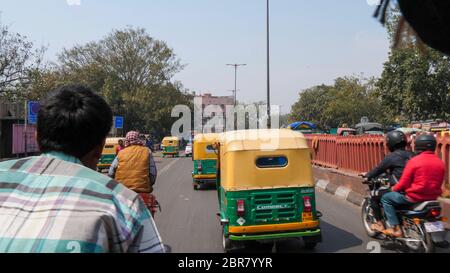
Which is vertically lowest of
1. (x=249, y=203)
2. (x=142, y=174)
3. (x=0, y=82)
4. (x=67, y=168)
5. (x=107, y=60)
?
(x=249, y=203)

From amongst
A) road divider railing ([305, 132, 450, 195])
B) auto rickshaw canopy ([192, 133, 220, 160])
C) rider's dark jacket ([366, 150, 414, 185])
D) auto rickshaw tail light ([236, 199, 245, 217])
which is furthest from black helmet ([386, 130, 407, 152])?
auto rickshaw canopy ([192, 133, 220, 160])

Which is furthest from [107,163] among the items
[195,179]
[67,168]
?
[67,168]

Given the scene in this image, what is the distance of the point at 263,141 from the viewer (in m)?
6.91

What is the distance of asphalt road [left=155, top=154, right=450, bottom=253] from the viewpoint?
6.98m

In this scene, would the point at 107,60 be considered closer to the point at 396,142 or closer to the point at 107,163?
the point at 107,163

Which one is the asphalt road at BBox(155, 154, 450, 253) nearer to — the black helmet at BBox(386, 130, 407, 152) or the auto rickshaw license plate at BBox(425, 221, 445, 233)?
the auto rickshaw license plate at BBox(425, 221, 445, 233)

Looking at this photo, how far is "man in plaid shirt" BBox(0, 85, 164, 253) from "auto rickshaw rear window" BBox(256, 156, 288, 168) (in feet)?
16.8

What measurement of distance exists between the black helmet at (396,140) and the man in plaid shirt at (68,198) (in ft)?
19.3

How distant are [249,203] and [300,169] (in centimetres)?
93

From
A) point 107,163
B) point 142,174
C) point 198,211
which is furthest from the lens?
point 107,163

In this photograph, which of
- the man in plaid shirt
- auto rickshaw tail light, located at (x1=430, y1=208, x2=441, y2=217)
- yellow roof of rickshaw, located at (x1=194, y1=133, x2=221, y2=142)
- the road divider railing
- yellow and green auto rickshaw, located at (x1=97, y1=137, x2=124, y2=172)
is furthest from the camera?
yellow and green auto rickshaw, located at (x1=97, y1=137, x2=124, y2=172)

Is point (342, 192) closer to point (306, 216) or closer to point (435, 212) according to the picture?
point (306, 216)

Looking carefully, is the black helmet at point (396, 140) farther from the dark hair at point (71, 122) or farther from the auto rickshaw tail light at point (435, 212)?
the dark hair at point (71, 122)
